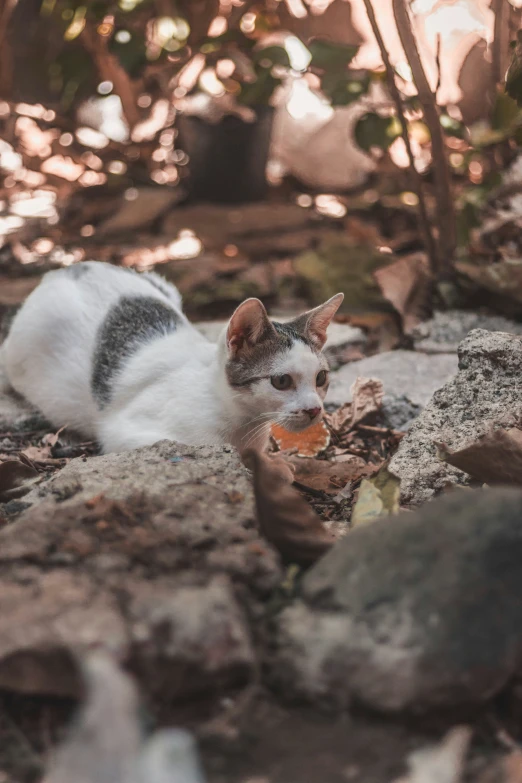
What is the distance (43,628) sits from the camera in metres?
1.55

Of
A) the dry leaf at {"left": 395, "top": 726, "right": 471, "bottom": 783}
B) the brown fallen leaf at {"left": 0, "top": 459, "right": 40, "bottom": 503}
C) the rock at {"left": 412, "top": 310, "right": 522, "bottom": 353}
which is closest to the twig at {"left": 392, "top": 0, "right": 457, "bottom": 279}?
the rock at {"left": 412, "top": 310, "right": 522, "bottom": 353}

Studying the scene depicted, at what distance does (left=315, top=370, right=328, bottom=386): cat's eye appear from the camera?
3.02 m

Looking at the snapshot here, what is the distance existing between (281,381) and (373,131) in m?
2.25

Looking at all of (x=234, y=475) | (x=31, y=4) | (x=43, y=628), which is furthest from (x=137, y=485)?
(x=31, y=4)

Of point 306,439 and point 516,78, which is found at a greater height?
point 516,78

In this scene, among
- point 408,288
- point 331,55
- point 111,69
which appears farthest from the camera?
point 111,69

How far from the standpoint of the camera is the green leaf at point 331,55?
4.34 meters

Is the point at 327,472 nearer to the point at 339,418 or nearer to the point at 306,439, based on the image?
the point at 306,439

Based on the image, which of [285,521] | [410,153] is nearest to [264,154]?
[410,153]

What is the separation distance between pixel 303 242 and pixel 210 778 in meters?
5.06

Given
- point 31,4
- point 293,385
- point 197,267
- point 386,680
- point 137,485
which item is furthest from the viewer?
point 31,4

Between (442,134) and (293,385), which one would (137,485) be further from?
(442,134)

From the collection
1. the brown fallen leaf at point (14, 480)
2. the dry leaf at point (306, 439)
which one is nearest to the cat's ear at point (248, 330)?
the dry leaf at point (306, 439)

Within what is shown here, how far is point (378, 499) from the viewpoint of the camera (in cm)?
208
